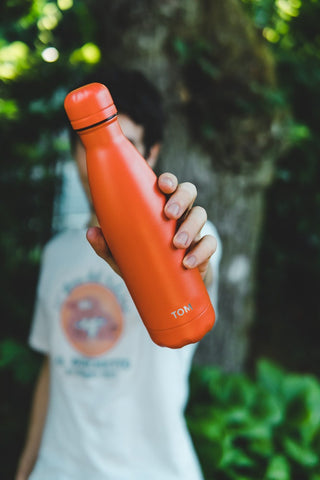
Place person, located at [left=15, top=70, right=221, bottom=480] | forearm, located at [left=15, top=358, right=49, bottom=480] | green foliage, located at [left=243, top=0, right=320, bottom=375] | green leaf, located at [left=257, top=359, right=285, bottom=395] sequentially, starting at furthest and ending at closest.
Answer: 1. green foliage, located at [left=243, top=0, right=320, bottom=375]
2. green leaf, located at [left=257, top=359, right=285, bottom=395]
3. forearm, located at [left=15, top=358, right=49, bottom=480]
4. person, located at [left=15, top=70, right=221, bottom=480]

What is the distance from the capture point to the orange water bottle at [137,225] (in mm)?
547

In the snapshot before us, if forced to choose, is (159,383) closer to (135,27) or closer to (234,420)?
(234,420)

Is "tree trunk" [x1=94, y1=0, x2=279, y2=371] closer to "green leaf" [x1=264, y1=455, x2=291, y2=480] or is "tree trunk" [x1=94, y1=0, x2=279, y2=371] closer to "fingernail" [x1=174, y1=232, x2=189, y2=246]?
"green leaf" [x1=264, y1=455, x2=291, y2=480]

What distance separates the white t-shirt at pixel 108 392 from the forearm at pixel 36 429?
0.10m

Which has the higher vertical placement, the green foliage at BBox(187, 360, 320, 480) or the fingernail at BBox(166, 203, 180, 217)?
the fingernail at BBox(166, 203, 180, 217)

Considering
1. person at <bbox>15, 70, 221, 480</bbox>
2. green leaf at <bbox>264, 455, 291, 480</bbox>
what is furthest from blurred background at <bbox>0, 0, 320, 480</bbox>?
person at <bbox>15, 70, 221, 480</bbox>

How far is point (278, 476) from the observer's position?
1624 mm

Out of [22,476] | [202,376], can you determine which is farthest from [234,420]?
[22,476]

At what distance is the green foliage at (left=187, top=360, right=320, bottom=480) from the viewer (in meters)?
1.64

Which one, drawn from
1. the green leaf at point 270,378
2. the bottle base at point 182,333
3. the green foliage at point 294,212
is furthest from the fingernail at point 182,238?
the green leaf at point 270,378

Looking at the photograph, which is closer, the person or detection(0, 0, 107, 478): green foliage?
the person

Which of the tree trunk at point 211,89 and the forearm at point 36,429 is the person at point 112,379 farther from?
the tree trunk at point 211,89

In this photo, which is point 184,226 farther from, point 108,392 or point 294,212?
point 294,212

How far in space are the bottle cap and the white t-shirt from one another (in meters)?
0.62
